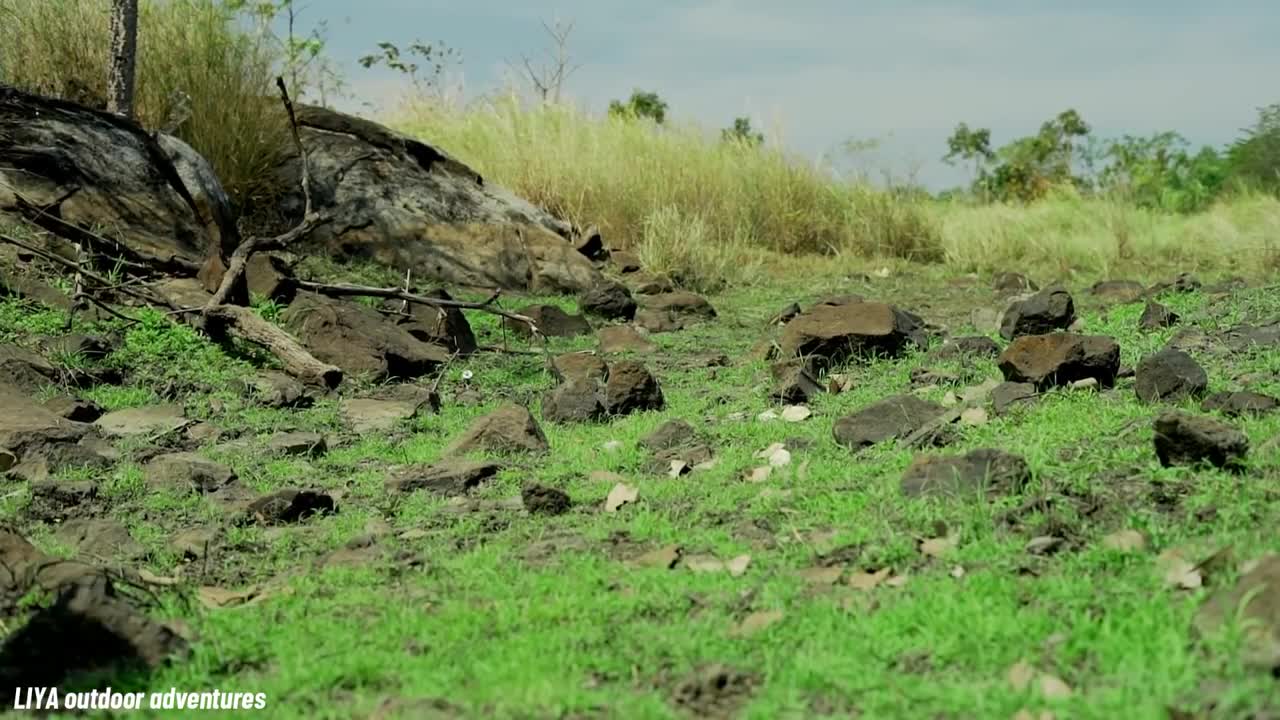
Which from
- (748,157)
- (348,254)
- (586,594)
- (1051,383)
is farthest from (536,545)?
(748,157)

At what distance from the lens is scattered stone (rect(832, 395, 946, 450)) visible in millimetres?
4840

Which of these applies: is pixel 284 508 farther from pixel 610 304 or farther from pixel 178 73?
pixel 178 73

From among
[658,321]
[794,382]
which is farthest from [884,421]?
[658,321]

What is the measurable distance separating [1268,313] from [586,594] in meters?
4.67

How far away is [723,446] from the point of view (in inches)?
202

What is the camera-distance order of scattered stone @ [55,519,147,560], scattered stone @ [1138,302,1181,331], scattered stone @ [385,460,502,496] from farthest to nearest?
1. scattered stone @ [1138,302,1181,331]
2. scattered stone @ [385,460,502,496]
3. scattered stone @ [55,519,147,560]

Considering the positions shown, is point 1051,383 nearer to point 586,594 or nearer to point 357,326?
point 586,594

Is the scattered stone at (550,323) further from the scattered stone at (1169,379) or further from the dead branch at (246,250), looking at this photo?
the scattered stone at (1169,379)

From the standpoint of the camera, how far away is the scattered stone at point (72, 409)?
586cm

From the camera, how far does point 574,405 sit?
5902mm

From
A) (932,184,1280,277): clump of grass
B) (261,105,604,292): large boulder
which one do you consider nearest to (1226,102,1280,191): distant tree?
(932,184,1280,277): clump of grass

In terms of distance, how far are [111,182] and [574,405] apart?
13.8 ft

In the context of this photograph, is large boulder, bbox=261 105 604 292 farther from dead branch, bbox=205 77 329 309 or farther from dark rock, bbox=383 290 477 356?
dead branch, bbox=205 77 329 309

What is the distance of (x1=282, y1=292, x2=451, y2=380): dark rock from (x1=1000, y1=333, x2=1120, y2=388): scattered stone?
306 cm
